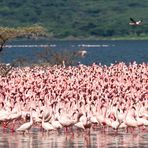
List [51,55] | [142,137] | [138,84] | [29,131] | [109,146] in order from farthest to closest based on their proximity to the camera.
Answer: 1. [51,55]
2. [138,84]
3. [29,131]
4. [142,137]
5. [109,146]

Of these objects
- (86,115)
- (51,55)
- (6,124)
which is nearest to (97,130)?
(86,115)

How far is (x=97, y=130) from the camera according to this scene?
119ft

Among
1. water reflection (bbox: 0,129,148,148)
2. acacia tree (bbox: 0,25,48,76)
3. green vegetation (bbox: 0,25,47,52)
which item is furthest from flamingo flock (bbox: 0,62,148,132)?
green vegetation (bbox: 0,25,47,52)

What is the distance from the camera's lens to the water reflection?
31.1 metres

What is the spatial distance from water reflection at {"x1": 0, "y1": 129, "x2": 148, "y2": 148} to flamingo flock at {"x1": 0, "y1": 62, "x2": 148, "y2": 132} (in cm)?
40

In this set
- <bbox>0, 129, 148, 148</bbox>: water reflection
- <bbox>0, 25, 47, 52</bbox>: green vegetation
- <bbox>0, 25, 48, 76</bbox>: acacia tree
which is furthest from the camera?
<bbox>0, 25, 47, 52</bbox>: green vegetation

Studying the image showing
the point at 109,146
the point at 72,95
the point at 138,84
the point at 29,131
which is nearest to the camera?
the point at 109,146

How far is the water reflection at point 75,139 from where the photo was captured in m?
31.1

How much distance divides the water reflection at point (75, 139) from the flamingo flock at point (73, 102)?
0.40 m

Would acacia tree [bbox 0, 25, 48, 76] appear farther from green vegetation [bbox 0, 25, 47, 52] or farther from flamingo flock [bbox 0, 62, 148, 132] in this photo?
flamingo flock [bbox 0, 62, 148, 132]

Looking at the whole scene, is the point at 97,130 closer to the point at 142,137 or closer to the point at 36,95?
the point at 142,137

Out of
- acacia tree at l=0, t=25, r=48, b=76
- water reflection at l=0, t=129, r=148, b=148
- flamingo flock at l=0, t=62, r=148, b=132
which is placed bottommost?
water reflection at l=0, t=129, r=148, b=148

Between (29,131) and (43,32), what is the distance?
116 feet

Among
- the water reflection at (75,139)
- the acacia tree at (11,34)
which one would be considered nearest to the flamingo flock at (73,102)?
the water reflection at (75,139)
